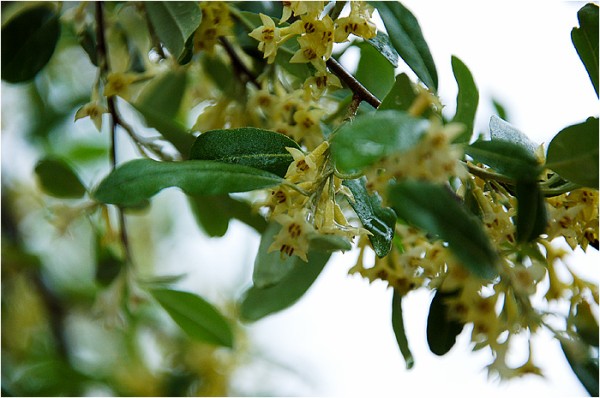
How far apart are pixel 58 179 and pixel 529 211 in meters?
0.74

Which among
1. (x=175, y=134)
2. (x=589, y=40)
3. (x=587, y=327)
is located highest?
(x=589, y=40)

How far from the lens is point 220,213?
1013 mm

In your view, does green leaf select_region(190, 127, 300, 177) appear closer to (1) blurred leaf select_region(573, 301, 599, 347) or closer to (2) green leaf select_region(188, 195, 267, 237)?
(2) green leaf select_region(188, 195, 267, 237)

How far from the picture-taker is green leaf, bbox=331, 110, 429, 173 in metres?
0.47

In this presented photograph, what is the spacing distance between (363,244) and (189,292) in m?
→ 0.35

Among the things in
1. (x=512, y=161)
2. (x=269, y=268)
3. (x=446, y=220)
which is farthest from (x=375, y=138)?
(x=269, y=268)

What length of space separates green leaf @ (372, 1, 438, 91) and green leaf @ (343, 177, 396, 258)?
0.41 ft

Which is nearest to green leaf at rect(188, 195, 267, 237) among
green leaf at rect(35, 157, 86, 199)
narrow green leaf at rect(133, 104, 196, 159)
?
narrow green leaf at rect(133, 104, 196, 159)

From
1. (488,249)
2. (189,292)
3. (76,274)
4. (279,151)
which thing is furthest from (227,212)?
(76,274)

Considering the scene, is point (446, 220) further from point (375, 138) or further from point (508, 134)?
point (508, 134)

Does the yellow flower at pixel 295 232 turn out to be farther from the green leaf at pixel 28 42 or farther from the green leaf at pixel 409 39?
the green leaf at pixel 28 42

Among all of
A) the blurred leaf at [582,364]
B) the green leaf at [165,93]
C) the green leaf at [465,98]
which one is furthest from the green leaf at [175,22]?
the blurred leaf at [582,364]

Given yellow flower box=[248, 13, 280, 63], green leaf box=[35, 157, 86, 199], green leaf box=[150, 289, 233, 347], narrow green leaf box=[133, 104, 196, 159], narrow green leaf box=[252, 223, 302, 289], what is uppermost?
yellow flower box=[248, 13, 280, 63]

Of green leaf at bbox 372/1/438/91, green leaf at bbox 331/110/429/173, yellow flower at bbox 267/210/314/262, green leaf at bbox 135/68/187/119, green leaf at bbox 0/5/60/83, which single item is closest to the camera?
green leaf at bbox 331/110/429/173
